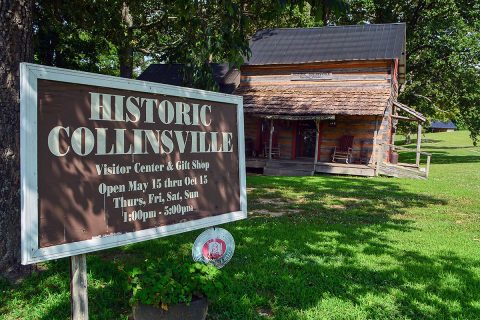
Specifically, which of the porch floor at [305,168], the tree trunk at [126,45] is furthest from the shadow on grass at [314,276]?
the porch floor at [305,168]

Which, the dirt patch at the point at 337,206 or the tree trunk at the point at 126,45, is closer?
the dirt patch at the point at 337,206

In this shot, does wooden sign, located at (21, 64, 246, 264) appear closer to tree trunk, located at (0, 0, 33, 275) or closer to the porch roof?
tree trunk, located at (0, 0, 33, 275)

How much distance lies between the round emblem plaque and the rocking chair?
16385mm

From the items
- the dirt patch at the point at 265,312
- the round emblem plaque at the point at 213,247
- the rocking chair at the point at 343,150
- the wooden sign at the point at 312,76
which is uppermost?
the wooden sign at the point at 312,76

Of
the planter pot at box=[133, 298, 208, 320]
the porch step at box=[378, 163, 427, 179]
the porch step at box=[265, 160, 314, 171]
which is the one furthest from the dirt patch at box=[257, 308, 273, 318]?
the porch step at box=[265, 160, 314, 171]

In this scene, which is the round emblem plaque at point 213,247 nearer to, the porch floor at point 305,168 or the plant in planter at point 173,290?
the plant in planter at point 173,290

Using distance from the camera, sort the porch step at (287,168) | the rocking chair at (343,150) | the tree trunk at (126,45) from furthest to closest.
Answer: the rocking chair at (343,150) → the porch step at (287,168) → the tree trunk at (126,45)

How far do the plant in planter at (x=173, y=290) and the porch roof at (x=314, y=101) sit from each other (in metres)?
15.6

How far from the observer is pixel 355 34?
21938 millimetres

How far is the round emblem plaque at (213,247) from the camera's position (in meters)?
4.05

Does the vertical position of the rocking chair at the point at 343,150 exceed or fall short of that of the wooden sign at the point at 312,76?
it falls short

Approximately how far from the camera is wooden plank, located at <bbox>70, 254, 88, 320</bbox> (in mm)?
3137

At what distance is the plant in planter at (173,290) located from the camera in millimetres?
3438

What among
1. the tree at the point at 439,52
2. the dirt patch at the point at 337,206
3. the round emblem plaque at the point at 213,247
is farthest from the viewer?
the tree at the point at 439,52
